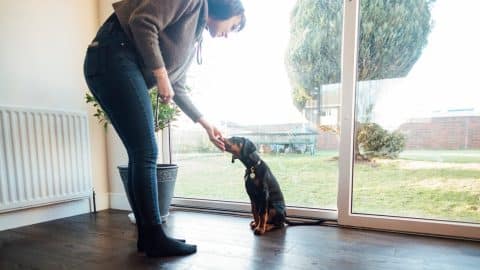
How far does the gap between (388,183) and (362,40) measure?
0.78 metres

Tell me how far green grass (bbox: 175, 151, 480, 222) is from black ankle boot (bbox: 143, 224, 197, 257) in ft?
2.65

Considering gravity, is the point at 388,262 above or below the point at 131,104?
below

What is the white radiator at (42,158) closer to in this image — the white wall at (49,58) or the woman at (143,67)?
the white wall at (49,58)

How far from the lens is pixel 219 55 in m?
2.03

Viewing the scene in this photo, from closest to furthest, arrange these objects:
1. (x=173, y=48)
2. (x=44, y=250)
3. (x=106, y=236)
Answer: (x=173, y=48)
(x=44, y=250)
(x=106, y=236)

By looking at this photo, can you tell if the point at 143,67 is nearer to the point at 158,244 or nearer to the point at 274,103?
the point at 158,244

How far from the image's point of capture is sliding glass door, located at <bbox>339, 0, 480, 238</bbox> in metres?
1.44

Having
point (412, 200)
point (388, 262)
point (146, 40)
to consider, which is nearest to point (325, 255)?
point (388, 262)

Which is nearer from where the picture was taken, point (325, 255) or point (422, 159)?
point (325, 255)

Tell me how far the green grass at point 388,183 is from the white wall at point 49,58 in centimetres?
92

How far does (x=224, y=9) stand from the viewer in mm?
1198

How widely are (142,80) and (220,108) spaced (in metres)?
0.96

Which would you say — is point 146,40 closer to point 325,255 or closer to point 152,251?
point 152,251

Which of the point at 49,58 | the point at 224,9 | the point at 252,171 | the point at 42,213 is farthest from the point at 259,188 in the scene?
the point at 49,58
